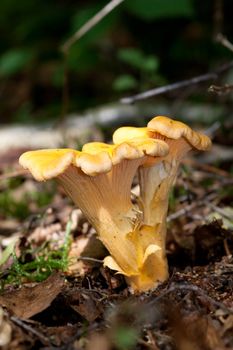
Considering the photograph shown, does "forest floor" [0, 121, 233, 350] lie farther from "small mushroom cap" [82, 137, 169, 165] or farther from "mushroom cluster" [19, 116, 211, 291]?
"small mushroom cap" [82, 137, 169, 165]

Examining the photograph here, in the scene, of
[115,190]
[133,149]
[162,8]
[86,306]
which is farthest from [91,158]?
[162,8]

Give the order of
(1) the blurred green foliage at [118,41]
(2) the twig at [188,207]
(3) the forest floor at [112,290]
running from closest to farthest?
(3) the forest floor at [112,290] < (2) the twig at [188,207] < (1) the blurred green foliage at [118,41]

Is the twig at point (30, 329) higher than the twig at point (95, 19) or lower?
lower

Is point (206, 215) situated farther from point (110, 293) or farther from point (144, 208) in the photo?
point (110, 293)

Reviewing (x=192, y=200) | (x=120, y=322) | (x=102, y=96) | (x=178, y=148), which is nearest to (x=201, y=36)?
(x=102, y=96)

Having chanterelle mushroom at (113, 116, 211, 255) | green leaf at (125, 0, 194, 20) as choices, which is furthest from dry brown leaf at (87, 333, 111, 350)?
green leaf at (125, 0, 194, 20)

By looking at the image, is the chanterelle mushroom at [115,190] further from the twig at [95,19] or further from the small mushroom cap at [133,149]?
the twig at [95,19]

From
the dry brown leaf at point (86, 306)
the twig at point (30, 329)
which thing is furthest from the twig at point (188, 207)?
the twig at point (30, 329)
